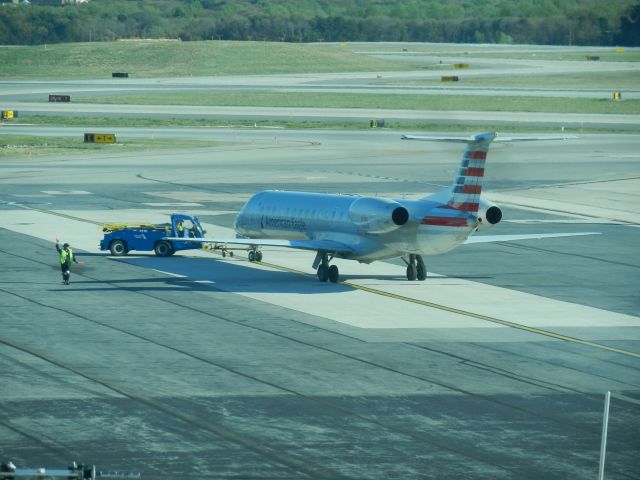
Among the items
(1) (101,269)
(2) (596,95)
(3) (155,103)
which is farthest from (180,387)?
(2) (596,95)

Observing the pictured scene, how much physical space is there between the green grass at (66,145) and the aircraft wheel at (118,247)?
Answer: 5123 centimetres

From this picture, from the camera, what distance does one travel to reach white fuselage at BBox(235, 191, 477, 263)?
164ft

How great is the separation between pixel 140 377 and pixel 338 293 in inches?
625

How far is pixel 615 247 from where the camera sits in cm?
6594

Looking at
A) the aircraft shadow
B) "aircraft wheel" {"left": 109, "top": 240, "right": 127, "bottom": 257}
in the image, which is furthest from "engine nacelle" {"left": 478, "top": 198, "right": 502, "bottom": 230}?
"aircraft wheel" {"left": 109, "top": 240, "right": 127, "bottom": 257}

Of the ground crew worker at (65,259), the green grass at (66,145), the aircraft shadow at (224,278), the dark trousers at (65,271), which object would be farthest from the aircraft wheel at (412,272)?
the green grass at (66,145)

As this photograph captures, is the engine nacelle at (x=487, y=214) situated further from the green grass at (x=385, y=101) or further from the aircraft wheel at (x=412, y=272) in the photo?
the green grass at (x=385, y=101)

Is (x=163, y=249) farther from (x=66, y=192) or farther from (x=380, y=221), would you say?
(x=66, y=192)

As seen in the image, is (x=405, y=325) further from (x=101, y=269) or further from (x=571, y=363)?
(x=101, y=269)

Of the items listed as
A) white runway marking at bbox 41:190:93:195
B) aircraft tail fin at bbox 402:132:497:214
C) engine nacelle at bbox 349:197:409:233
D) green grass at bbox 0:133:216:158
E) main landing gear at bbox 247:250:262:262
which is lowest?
main landing gear at bbox 247:250:262:262

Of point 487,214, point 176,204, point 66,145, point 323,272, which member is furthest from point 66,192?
point 487,214

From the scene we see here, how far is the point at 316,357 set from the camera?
1578 inches

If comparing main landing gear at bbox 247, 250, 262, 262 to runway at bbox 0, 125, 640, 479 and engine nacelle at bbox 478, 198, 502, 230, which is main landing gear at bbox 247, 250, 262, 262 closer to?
runway at bbox 0, 125, 640, 479

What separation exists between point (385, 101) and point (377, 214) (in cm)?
12044
